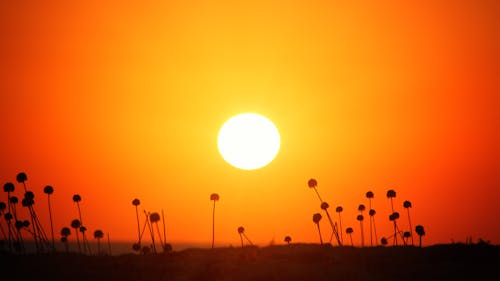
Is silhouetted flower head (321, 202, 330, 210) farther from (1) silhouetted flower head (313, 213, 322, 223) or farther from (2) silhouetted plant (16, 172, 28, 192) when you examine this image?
(2) silhouetted plant (16, 172, 28, 192)

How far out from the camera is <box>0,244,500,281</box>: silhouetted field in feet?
53.4

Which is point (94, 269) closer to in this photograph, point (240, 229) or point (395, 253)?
point (240, 229)

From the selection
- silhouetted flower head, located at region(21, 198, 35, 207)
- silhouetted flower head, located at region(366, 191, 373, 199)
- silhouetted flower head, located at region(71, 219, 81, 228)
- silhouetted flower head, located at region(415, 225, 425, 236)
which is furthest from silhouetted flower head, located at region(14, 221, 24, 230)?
silhouetted flower head, located at region(415, 225, 425, 236)


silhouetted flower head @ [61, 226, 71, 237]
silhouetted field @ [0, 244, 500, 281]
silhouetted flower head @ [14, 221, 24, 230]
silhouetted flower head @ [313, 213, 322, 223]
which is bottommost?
silhouetted field @ [0, 244, 500, 281]

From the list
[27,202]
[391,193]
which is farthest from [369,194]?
[27,202]

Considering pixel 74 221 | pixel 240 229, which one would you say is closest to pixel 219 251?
pixel 240 229

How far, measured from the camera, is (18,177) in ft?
76.1

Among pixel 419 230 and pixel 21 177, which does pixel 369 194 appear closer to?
pixel 419 230

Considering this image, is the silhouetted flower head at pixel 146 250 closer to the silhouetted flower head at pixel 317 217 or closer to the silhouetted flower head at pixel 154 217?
the silhouetted flower head at pixel 154 217

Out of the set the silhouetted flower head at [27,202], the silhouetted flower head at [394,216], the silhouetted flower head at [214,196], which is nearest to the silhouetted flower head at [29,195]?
the silhouetted flower head at [27,202]

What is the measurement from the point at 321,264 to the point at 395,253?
211 centimetres

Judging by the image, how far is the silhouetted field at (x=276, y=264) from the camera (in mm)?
16281

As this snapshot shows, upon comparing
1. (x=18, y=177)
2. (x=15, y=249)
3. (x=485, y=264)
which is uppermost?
(x=18, y=177)

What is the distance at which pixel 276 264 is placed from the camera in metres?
16.8
